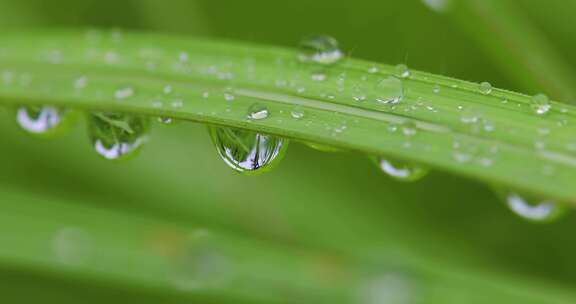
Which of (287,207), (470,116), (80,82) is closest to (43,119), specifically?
(80,82)

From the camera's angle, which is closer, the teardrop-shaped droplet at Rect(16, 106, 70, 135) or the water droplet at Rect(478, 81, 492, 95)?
the water droplet at Rect(478, 81, 492, 95)

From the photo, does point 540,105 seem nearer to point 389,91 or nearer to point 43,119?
point 389,91

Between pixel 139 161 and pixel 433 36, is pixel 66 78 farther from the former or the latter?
pixel 433 36

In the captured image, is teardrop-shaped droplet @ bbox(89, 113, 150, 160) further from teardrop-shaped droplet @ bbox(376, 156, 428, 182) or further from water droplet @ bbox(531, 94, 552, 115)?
water droplet @ bbox(531, 94, 552, 115)

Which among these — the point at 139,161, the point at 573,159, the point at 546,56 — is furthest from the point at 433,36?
the point at 573,159

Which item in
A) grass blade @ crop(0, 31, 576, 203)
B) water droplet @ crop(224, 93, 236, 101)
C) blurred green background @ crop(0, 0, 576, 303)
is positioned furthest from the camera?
blurred green background @ crop(0, 0, 576, 303)

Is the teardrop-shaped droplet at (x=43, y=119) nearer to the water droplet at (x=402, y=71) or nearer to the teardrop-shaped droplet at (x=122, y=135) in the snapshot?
the teardrop-shaped droplet at (x=122, y=135)

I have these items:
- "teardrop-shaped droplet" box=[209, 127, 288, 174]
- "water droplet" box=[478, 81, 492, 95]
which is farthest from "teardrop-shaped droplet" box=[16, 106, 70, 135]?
"water droplet" box=[478, 81, 492, 95]
